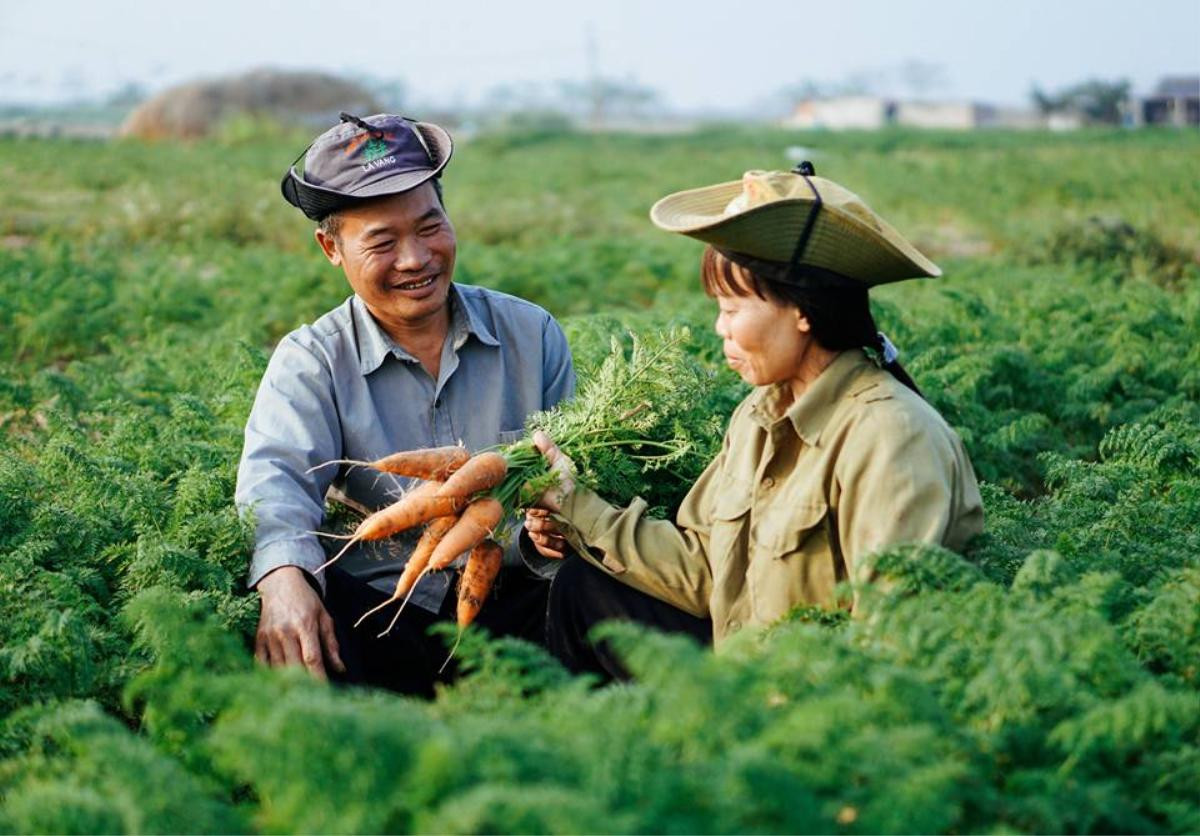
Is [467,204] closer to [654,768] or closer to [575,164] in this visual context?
[575,164]

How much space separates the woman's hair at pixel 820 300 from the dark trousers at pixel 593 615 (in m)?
0.98

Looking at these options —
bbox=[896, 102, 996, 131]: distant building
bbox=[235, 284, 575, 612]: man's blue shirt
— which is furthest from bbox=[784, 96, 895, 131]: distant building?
bbox=[235, 284, 575, 612]: man's blue shirt

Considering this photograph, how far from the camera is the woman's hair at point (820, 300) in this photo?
3.77 m

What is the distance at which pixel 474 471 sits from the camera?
4328 mm

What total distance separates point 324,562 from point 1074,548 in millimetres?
2228

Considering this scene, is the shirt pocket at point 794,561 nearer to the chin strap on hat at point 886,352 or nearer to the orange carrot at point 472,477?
the chin strap on hat at point 886,352

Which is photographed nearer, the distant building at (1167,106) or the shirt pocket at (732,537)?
the shirt pocket at (732,537)

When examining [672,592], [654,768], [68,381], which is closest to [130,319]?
[68,381]

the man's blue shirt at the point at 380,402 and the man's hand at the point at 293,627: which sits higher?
the man's blue shirt at the point at 380,402

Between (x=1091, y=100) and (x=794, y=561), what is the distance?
3456 inches

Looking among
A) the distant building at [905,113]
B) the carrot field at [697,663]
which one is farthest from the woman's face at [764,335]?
the distant building at [905,113]

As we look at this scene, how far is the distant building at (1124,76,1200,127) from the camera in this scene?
262ft

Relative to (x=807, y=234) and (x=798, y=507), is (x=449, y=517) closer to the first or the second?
(x=798, y=507)

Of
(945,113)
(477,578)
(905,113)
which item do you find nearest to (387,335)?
(477,578)
